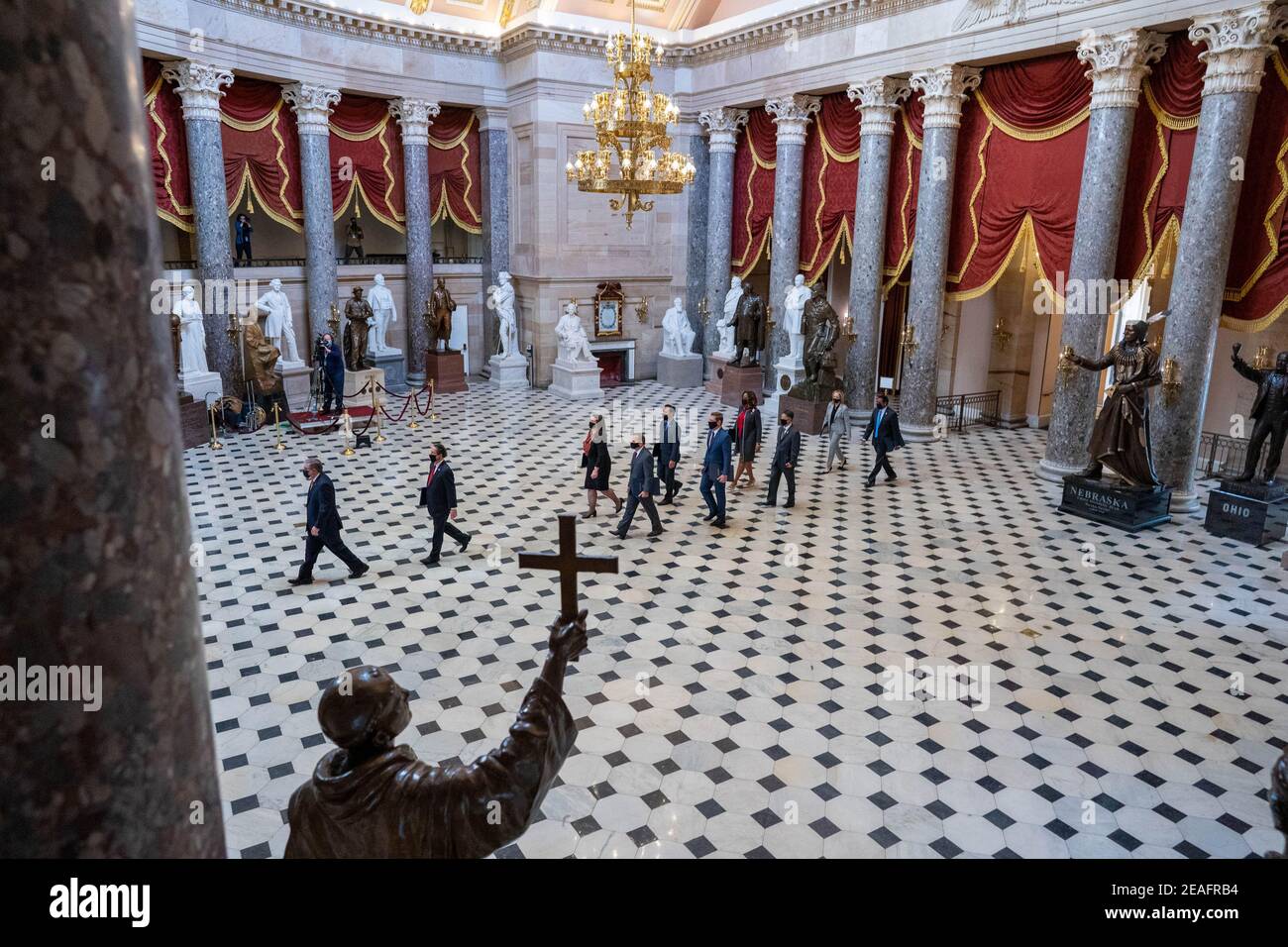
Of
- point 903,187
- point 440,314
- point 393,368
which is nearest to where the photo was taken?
point 903,187

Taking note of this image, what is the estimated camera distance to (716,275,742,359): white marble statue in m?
20.6

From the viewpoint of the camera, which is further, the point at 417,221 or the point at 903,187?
the point at 417,221

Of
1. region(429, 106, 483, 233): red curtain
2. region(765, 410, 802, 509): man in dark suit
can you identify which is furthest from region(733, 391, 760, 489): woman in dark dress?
region(429, 106, 483, 233): red curtain

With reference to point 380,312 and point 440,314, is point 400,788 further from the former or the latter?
point 380,312

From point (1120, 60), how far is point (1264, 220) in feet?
9.80

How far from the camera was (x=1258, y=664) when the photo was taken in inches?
327

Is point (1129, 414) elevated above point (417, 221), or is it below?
below

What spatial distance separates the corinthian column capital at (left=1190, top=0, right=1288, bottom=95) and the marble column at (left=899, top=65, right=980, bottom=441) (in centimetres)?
435

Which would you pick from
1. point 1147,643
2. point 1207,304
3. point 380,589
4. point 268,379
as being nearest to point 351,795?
point 380,589

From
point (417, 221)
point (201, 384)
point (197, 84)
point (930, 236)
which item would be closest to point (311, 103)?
point (197, 84)

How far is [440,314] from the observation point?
20.9 meters

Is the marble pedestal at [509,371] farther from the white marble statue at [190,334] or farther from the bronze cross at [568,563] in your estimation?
the bronze cross at [568,563]

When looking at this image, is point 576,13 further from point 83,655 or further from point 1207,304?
point 83,655

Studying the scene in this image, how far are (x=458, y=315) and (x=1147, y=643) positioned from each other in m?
17.9
